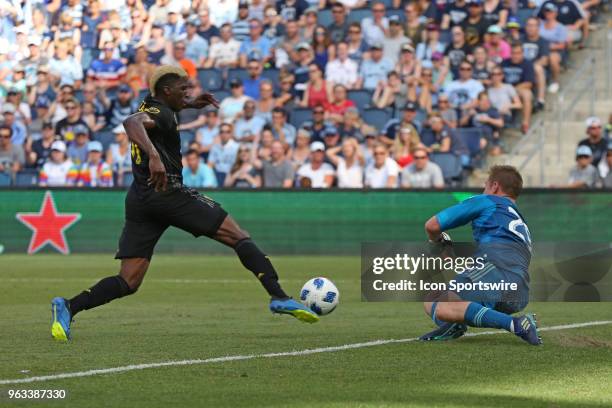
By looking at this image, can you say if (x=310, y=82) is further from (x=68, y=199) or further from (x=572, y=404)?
(x=572, y=404)

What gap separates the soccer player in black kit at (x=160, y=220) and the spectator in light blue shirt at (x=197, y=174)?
13.2 m

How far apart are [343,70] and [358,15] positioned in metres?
1.42

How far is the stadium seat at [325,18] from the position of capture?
83.5ft

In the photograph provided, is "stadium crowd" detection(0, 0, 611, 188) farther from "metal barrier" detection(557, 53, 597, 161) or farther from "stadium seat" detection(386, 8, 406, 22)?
"metal barrier" detection(557, 53, 597, 161)

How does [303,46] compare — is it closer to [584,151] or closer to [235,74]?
[235,74]

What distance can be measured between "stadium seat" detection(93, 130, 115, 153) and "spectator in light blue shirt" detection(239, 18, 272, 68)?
2.87 m

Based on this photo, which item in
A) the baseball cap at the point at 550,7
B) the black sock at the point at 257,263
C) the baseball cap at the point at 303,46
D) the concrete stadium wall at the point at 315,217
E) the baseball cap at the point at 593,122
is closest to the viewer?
the black sock at the point at 257,263

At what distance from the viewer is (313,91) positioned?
2400 cm

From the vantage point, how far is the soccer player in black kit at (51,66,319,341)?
9602mm

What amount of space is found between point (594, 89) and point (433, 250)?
583 inches

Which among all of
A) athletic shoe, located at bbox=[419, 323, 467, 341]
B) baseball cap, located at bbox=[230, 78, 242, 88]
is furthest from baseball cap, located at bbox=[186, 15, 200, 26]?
athletic shoe, located at bbox=[419, 323, 467, 341]

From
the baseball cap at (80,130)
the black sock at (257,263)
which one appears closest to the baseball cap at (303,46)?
the baseball cap at (80,130)

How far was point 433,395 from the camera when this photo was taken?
6984 mm

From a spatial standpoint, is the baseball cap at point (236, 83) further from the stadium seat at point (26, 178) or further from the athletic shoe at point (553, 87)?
the athletic shoe at point (553, 87)
